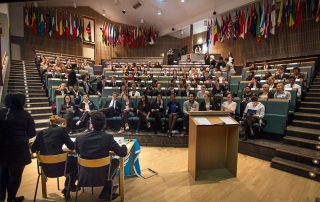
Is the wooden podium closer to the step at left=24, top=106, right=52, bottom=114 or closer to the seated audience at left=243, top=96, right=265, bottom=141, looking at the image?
the seated audience at left=243, top=96, right=265, bottom=141

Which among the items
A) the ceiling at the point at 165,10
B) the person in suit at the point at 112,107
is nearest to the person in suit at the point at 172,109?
the person in suit at the point at 112,107

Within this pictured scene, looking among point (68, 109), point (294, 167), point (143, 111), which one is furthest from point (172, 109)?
point (294, 167)

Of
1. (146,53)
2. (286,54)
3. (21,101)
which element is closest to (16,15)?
(146,53)

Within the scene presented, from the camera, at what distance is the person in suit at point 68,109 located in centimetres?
432

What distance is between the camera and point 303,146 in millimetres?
3371

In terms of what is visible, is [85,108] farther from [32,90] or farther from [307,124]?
[307,124]

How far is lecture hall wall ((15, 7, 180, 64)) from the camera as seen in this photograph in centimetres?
1129

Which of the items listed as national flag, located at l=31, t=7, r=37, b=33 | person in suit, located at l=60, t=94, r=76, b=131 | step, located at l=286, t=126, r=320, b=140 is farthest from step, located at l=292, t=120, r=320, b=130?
national flag, located at l=31, t=7, r=37, b=33

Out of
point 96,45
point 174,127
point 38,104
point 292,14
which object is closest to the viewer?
point 174,127

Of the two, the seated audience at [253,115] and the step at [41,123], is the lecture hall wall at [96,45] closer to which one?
the step at [41,123]

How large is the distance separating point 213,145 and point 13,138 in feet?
8.55

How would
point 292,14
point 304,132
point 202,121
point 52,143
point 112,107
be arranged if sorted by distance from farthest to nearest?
1. point 292,14
2. point 112,107
3. point 304,132
4. point 202,121
5. point 52,143

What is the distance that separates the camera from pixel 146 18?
13570mm

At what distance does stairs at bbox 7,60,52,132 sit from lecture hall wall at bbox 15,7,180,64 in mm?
4119
